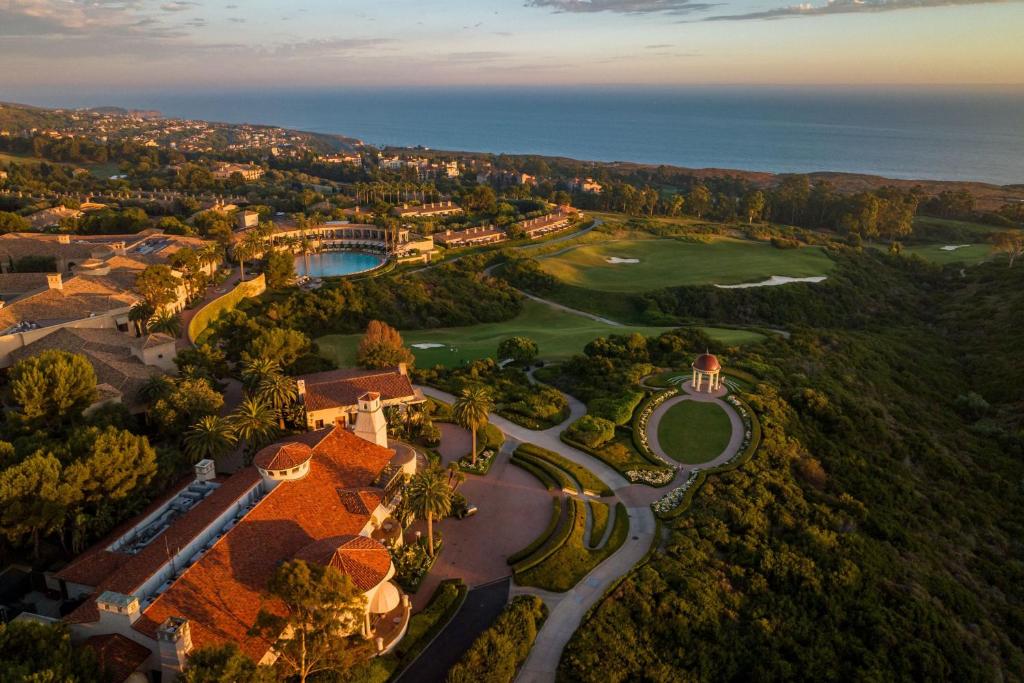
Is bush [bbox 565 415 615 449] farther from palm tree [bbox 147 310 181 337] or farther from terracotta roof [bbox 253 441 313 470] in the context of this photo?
palm tree [bbox 147 310 181 337]

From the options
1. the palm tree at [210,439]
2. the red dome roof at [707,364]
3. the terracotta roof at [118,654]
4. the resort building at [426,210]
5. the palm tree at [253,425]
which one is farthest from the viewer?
the resort building at [426,210]

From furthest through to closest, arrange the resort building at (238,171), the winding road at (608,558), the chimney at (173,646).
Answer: the resort building at (238,171) → the winding road at (608,558) → the chimney at (173,646)

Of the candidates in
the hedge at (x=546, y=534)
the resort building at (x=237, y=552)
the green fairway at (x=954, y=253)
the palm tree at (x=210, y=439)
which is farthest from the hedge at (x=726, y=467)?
the green fairway at (x=954, y=253)

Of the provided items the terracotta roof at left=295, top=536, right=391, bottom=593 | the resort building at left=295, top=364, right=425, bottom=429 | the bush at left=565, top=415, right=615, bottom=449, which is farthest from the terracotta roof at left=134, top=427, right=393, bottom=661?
the bush at left=565, top=415, right=615, bottom=449

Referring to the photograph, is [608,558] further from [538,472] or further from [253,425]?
[253,425]

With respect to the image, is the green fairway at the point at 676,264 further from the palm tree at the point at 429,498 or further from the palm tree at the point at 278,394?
the palm tree at the point at 429,498

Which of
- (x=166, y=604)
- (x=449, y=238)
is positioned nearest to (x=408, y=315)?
(x=449, y=238)

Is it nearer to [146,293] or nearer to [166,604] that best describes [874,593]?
[166,604]
